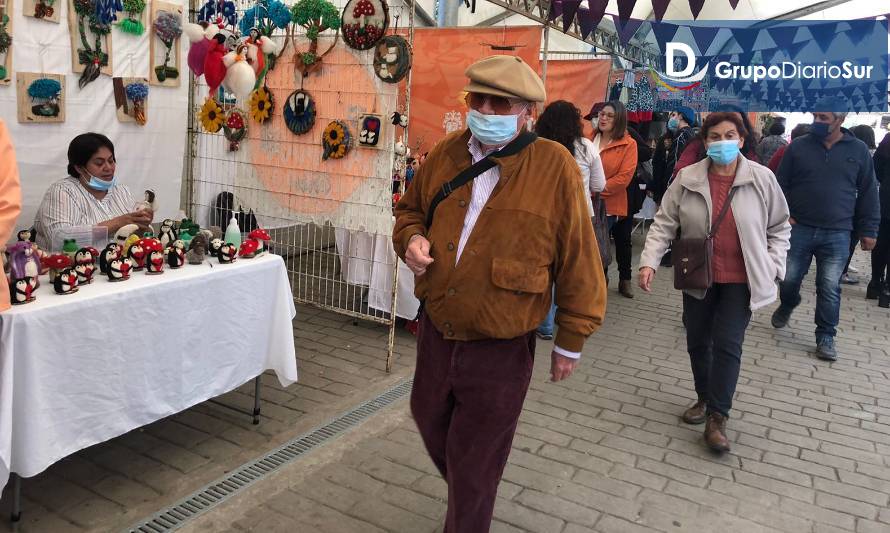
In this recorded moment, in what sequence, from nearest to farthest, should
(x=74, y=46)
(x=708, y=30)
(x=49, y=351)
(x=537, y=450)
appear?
(x=49, y=351)
(x=537, y=450)
(x=74, y=46)
(x=708, y=30)

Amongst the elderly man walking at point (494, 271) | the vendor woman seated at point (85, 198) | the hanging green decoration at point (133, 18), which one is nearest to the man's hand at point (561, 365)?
the elderly man walking at point (494, 271)

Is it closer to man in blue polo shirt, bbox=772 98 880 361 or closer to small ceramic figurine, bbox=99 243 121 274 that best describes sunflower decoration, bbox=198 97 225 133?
small ceramic figurine, bbox=99 243 121 274

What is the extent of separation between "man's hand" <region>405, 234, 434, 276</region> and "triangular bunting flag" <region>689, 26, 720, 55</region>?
4.34 m

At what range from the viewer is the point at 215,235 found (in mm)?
3631

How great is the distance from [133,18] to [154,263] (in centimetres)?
222

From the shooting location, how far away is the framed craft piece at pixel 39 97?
12.6 feet

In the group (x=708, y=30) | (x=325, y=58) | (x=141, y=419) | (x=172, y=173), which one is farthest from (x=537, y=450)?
(x=708, y=30)

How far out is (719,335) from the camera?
11.7 ft

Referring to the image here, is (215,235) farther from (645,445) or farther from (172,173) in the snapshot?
(645,445)

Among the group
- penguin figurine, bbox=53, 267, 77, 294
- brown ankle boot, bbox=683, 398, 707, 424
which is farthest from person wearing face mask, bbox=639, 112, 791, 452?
penguin figurine, bbox=53, 267, 77, 294

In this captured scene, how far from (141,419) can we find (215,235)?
1090mm

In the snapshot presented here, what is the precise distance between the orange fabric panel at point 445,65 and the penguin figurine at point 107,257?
13.2 ft

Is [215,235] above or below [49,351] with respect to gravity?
above

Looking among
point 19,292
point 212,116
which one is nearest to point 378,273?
point 212,116
